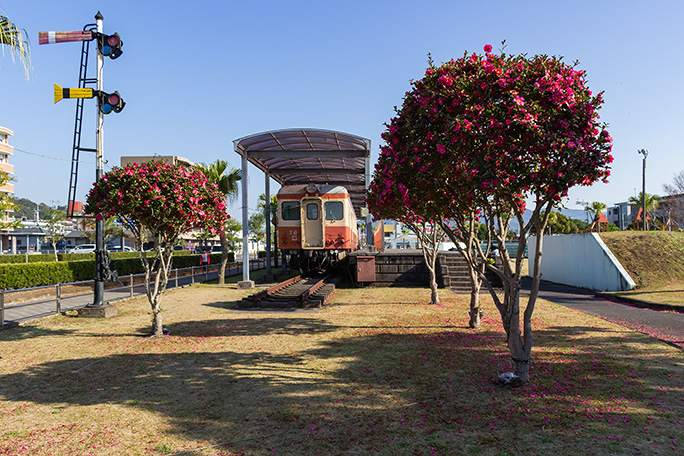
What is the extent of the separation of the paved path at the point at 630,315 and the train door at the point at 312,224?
8.93 meters

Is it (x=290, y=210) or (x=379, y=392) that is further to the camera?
(x=290, y=210)

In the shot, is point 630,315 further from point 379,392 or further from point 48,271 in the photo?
point 48,271

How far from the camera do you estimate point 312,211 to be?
1925 cm

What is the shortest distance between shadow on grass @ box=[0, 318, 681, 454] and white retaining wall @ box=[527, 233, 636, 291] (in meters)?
8.70

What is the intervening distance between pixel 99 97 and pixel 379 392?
34.7ft

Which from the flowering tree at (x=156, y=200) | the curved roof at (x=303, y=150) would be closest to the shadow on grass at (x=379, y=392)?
the flowering tree at (x=156, y=200)

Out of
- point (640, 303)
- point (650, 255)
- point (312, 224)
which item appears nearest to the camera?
point (640, 303)

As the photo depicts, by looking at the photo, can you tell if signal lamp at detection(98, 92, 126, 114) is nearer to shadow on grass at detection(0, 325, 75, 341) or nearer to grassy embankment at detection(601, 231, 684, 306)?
shadow on grass at detection(0, 325, 75, 341)


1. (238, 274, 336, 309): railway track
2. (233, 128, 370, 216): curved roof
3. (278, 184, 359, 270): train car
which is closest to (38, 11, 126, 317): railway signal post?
(238, 274, 336, 309): railway track

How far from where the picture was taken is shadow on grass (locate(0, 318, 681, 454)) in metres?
4.47

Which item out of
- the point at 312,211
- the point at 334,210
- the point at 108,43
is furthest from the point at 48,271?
the point at 334,210

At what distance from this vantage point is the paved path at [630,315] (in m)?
9.18

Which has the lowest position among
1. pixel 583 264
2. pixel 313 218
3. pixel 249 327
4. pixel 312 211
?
pixel 249 327

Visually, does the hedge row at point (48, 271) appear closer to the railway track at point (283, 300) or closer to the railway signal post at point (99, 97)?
the railway signal post at point (99, 97)
